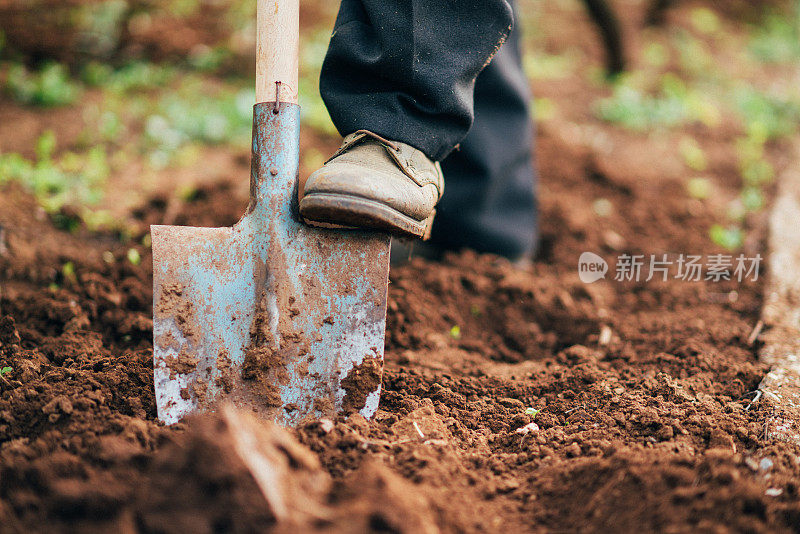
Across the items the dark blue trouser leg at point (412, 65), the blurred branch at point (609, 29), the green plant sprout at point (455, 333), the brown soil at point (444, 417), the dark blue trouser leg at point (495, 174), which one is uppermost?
the blurred branch at point (609, 29)

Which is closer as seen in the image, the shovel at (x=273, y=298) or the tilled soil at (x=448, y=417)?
the tilled soil at (x=448, y=417)

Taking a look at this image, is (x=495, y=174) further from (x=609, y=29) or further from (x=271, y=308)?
(x=609, y=29)

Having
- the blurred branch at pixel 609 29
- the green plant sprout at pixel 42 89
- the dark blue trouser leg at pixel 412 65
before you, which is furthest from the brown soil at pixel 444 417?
the blurred branch at pixel 609 29

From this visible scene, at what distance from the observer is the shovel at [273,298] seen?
55.5 inches

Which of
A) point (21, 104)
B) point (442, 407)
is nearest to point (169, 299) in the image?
point (442, 407)

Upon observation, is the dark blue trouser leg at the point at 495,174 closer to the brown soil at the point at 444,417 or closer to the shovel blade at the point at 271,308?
the brown soil at the point at 444,417

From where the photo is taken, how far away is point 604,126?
3994 mm

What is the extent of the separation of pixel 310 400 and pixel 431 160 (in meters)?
0.77

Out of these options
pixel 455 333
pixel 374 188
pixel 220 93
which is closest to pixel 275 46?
pixel 374 188

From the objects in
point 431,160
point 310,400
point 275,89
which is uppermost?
point 275,89

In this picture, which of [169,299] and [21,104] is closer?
[169,299]

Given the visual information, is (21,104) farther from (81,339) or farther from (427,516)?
(427,516)

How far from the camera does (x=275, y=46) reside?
1.57 meters

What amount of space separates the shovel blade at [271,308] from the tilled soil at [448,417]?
0.12m
